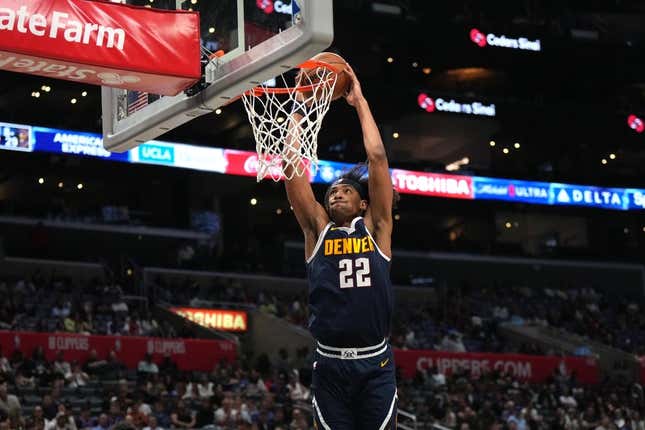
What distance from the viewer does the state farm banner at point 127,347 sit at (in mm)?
20312

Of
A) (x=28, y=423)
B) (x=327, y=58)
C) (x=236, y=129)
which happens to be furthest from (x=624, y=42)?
(x=327, y=58)

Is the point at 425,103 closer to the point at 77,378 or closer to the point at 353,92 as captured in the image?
the point at 77,378

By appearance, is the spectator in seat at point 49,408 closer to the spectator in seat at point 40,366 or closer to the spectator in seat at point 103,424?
the spectator in seat at point 103,424

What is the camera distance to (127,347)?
2145 centimetres

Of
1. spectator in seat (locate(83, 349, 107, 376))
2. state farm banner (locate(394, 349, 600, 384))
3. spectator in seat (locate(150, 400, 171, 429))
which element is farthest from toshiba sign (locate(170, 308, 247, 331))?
spectator in seat (locate(150, 400, 171, 429))

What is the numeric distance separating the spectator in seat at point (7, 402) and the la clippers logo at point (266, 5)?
9.77 metres

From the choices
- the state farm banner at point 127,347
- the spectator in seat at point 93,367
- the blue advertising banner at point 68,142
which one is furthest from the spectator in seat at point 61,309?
the blue advertising banner at point 68,142

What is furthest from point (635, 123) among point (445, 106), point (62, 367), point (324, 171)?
point (62, 367)

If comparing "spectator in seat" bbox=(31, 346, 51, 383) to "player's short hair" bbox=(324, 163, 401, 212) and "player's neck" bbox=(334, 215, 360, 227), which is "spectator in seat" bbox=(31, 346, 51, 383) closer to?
"player's short hair" bbox=(324, 163, 401, 212)

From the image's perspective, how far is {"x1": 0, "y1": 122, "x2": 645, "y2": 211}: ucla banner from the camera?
2670 cm

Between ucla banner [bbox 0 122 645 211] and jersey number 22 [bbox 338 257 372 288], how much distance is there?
617 inches

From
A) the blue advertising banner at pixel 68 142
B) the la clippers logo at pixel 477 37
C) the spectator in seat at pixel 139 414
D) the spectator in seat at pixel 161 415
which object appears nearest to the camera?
the spectator in seat at pixel 139 414

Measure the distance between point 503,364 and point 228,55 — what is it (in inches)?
823

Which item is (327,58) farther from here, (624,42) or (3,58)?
(624,42)
